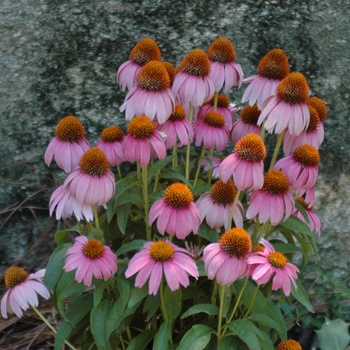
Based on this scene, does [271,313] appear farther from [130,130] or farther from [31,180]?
[31,180]

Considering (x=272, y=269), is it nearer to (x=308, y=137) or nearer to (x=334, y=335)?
(x=308, y=137)

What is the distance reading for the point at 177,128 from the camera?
1.77 m

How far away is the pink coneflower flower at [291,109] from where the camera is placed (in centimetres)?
167

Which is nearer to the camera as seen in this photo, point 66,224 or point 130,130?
point 130,130

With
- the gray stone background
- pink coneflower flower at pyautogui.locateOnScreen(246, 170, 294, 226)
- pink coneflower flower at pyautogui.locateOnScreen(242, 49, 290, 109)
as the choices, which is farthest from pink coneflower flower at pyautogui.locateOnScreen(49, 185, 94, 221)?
the gray stone background

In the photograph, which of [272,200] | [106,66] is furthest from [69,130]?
[106,66]

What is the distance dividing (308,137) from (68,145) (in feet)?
1.74

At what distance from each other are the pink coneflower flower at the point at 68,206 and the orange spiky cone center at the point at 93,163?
0.08m

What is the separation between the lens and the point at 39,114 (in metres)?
2.49

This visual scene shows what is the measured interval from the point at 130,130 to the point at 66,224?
893mm

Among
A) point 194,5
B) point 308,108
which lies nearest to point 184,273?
point 308,108

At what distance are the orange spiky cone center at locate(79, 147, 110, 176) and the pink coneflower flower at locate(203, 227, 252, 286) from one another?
0.97ft

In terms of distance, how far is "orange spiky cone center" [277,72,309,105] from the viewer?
1.67 meters

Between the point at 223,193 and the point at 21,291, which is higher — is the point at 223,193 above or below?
above
